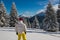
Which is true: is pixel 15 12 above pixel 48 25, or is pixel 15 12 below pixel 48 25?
above

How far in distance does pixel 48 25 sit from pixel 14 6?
18.5 metres

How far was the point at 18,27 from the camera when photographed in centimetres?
1130

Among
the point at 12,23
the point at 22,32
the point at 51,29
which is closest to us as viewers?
the point at 22,32

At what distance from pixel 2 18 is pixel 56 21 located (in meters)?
20.1

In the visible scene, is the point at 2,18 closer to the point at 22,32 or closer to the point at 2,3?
the point at 2,3

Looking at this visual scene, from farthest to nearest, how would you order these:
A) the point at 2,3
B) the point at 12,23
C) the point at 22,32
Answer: the point at 2,3 → the point at 12,23 → the point at 22,32

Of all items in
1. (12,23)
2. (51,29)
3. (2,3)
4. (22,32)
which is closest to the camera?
(22,32)

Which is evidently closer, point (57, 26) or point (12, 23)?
point (57, 26)

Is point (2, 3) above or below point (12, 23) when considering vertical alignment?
above

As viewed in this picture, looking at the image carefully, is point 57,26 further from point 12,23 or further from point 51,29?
point 12,23

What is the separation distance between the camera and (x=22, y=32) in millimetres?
11250

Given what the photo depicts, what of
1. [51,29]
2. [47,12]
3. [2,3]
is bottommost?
[51,29]

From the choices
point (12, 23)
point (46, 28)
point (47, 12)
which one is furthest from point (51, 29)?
point (12, 23)

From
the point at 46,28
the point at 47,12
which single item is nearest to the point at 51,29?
the point at 46,28
